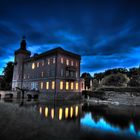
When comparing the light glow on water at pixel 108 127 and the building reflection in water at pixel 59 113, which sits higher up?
the light glow on water at pixel 108 127

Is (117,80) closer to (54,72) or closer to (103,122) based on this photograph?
(54,72)

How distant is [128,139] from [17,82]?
4175 centimetres

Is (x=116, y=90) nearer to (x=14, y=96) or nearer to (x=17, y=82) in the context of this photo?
(x=14, y=96)

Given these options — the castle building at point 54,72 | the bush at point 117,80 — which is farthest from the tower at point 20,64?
the bush at point 117,80

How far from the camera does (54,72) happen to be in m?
32.2

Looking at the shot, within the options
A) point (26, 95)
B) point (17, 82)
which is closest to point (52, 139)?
point (26, 95)

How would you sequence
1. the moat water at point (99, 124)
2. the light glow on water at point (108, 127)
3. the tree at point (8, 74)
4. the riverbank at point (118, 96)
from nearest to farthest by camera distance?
the moat water at point (99, 124) → the light glow on water at point (108, 127) → the riverbank at point (118, 96) → the tree at point (8, 74)

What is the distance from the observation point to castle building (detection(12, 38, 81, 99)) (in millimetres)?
32125

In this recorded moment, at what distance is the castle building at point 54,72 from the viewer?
32125mm

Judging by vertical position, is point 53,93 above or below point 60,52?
below

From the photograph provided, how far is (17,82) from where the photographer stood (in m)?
43.8

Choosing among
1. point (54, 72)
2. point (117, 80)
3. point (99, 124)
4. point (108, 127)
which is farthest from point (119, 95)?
point (117, 80)

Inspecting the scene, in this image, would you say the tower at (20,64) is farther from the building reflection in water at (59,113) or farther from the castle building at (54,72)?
the building reflection in water at (59,113)

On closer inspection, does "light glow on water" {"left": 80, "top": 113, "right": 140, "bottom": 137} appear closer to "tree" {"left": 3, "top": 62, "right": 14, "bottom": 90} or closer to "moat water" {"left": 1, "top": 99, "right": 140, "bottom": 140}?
"moat water" {"left": 1, "top": 99, "right": 140, "bottom": 140}
